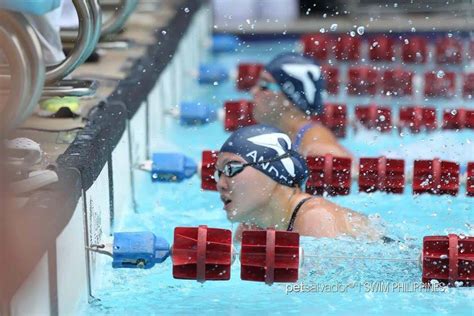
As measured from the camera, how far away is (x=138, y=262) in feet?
11.8

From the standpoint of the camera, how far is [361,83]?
7.08 metres

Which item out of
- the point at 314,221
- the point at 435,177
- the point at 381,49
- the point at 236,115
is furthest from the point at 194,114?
the point at 381,49

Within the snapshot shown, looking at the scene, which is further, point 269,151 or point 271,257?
point 269,151

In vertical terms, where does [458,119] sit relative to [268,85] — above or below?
below

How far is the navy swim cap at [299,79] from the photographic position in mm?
5562

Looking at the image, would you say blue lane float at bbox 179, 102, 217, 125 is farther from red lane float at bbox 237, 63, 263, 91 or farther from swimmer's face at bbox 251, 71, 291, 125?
red lane float at bbox 237, 63, 263, 91

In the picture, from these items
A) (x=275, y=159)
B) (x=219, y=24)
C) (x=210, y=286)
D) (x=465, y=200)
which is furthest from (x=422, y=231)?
(x=219, y=24)

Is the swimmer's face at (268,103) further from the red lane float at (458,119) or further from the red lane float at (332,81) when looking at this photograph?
the red lane float at (332,81)

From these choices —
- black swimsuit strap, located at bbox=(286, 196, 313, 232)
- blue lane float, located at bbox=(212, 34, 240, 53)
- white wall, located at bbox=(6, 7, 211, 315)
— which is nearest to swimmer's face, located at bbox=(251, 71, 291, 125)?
white wall, located at bbox=(6, 7, 211, 315)

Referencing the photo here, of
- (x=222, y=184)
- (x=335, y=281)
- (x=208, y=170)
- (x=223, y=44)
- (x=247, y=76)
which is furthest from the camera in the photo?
(x=223, y=44)

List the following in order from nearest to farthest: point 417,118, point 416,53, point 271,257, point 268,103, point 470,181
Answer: point 271,257 → point 470,181 → point 268,103 → point 417,118 → point 416,53

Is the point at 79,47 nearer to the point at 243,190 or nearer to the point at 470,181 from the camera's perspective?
the point at 243,190

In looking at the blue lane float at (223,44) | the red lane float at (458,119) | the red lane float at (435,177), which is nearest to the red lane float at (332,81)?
the red lane float at (458,119)

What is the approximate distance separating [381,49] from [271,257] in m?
4.76
